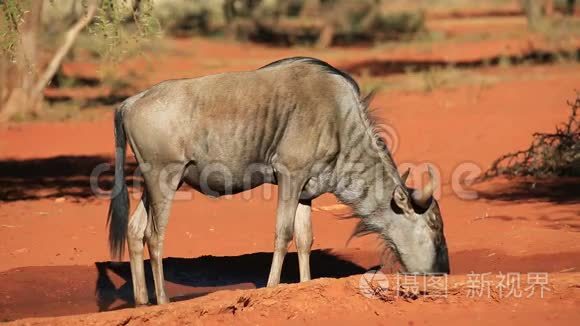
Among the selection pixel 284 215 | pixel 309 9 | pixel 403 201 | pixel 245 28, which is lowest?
pixel 284 215

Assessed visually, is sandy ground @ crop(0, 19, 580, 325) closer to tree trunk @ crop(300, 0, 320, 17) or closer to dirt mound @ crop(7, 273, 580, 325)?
dirt mound @ crop(7, 273, 580, 325)

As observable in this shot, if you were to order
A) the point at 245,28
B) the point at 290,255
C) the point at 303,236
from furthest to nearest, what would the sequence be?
the point at 245,28, the point at 290,255, the point at 303,236

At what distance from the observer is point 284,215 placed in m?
8.05

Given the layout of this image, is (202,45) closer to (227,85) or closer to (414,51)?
(414,51)

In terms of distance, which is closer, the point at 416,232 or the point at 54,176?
the point at 416,232

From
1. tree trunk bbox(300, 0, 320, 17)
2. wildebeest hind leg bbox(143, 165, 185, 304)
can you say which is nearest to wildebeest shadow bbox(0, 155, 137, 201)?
wildebeest hind leg bbox(143, 165, 185, 304)

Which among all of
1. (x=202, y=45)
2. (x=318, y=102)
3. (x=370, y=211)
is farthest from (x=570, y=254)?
(x=202, y=45)

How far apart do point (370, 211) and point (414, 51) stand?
24.0 m

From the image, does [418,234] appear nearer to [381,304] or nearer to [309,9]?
[381,304]

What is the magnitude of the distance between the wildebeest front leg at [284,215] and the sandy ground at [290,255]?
62cm

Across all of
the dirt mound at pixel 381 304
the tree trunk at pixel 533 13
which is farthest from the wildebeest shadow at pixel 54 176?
the tree trunk at pixel 533 13

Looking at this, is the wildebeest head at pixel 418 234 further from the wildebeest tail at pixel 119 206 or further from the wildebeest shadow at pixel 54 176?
the wildebeest shadow at pixel 54 176

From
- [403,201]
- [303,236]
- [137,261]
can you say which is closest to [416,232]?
[403,201]

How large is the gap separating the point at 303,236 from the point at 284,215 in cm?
44
